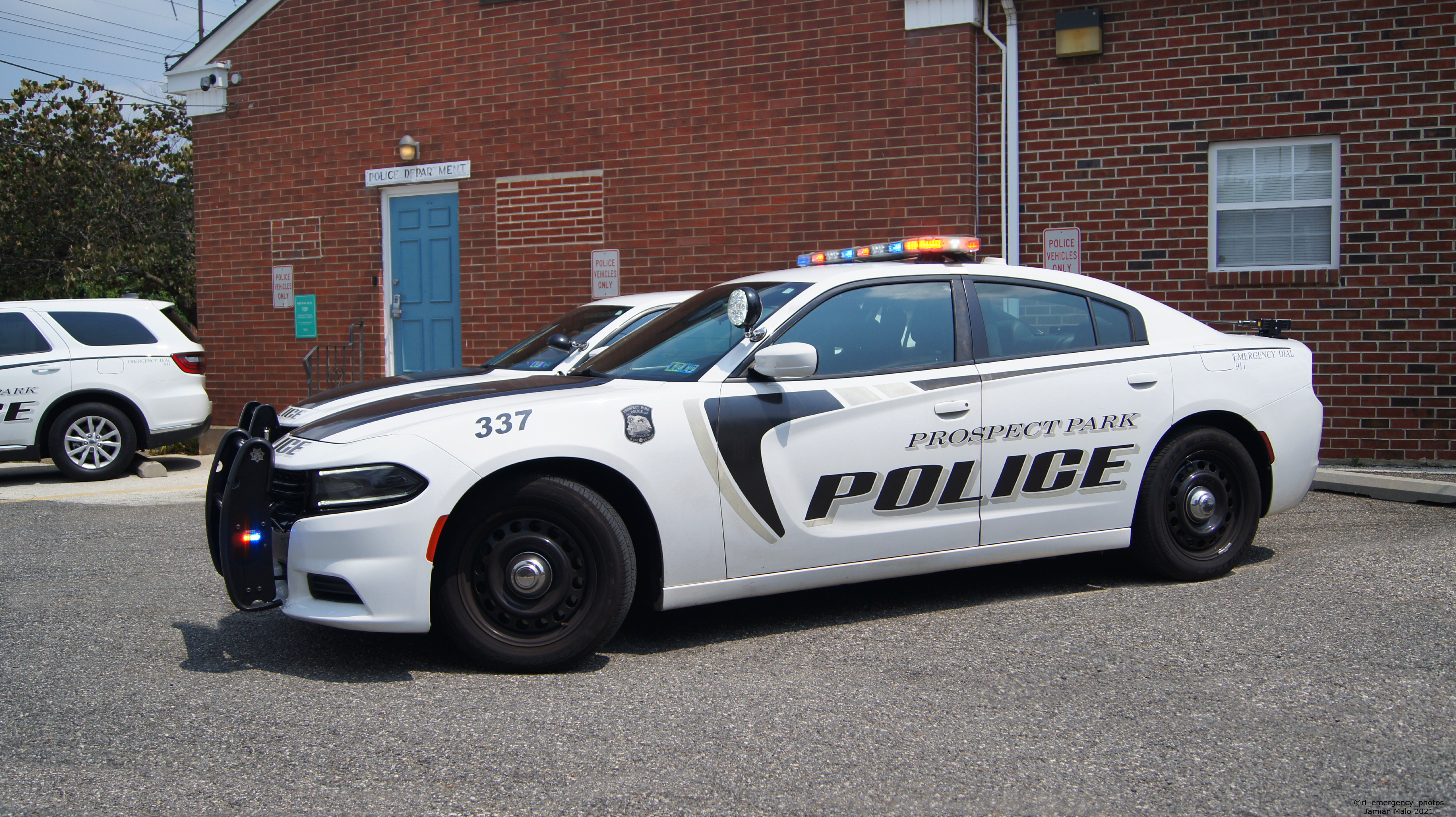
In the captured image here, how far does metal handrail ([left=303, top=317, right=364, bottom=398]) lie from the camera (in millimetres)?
12461

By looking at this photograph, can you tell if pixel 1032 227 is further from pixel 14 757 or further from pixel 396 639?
pixel 14 757

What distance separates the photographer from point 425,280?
12.3 metres

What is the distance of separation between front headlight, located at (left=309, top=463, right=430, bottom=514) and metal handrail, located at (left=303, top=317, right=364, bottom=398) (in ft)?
28.7

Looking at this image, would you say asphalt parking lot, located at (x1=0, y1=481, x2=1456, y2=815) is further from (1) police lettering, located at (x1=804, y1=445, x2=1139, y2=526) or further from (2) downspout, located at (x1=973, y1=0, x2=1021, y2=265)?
(2) downspout, located at (x1=973, y1=0, x2=1021, y2=265)

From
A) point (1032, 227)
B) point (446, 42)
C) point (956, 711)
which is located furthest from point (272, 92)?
point (956, 711)

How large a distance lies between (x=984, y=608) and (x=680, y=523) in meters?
1.53

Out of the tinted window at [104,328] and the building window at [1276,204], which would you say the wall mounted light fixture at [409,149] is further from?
the building window at [1276,204]

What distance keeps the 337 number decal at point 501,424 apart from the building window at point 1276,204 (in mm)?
7155

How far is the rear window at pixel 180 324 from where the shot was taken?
436 inches

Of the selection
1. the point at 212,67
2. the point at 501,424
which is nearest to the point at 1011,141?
the point at 501,424

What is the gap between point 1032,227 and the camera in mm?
9969

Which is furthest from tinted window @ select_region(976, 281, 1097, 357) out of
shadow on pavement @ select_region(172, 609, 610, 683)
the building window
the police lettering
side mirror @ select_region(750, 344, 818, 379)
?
the building window

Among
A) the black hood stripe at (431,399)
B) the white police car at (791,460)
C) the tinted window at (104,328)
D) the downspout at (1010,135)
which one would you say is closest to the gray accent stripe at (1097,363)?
the white police car at (791,460)

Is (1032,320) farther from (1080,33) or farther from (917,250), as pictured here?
(1080,33)
